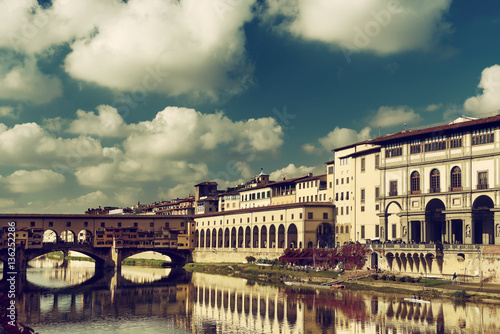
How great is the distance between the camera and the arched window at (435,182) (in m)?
87.8

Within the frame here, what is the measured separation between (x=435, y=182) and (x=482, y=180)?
7936 mm

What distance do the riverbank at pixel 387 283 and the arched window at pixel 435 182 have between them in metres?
14.8

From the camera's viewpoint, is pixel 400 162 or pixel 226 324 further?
pixel 400 162

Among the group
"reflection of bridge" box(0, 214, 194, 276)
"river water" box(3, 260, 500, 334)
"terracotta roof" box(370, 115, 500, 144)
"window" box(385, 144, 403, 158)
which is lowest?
"river water" box(3, 260, 500, 334)

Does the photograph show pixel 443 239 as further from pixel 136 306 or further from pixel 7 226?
pixel 7 226

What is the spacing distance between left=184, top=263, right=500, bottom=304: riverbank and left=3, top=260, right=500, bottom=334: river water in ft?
6.66

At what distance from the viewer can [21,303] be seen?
7750cm

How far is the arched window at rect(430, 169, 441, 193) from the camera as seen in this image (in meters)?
87.8

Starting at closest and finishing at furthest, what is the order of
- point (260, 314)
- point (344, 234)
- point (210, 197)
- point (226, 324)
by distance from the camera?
A: point (226, 324) < point (260, 314) < point (344, 234) < point (210, 197)

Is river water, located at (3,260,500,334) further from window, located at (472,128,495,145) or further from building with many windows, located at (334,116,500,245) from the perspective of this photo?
window, located at (472,128,495,145)

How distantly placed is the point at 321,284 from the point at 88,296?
3634cm

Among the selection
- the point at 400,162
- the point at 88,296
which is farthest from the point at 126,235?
the point at 400,162

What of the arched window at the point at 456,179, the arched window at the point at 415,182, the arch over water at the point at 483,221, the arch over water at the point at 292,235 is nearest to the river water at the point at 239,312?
the arch over water at the point at 483,221

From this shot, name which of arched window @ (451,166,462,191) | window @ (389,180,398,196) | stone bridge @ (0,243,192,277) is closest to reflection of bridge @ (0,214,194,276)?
stone bridge @ (0,243,192,277)
